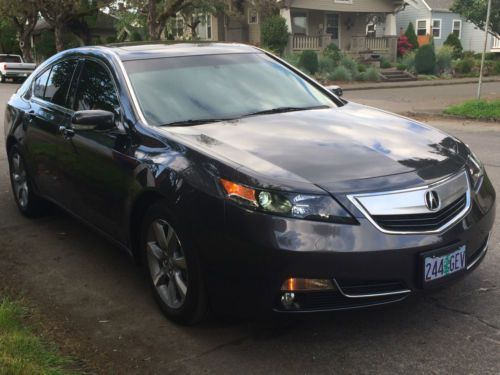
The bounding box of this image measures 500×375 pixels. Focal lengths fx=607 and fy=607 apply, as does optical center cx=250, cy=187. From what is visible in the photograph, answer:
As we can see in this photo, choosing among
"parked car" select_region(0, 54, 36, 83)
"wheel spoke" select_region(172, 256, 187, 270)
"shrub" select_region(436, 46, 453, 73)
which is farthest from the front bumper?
"parked car" select_region(0, 54, 36, 83)

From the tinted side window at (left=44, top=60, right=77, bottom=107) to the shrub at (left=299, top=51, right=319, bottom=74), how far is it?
2263 cm

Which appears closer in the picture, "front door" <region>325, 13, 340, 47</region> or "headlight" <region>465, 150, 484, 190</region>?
"headlight" <region>465, 150, 484, 190</region>

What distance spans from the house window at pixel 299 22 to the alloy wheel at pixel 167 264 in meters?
32.7

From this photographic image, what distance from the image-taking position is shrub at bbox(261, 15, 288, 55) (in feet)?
103

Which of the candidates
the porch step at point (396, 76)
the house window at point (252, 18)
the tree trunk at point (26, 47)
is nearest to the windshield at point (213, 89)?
the porch step at point (396, 76)

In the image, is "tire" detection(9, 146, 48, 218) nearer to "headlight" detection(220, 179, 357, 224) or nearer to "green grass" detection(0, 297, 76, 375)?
"green grass" detection(0, 297, 76, 375)

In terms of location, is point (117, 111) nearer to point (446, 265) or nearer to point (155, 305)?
point (155, 305)

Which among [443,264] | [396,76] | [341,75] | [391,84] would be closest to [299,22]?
[396,76]

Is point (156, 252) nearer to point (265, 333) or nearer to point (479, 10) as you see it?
point (265, 333)

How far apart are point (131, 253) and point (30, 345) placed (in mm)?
959

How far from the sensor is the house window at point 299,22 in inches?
1378

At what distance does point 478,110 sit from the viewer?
13.8m

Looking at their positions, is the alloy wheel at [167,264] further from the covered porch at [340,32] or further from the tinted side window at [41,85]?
the covered porch at [340,32]

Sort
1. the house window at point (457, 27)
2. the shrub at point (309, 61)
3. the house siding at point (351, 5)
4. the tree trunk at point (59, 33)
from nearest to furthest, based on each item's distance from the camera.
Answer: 1. the shrub at point (309, 61)
2. the tree trunk at point (59, 33)
3. the house siding at point (351, 5)
4. the house window at point (457, 27)
